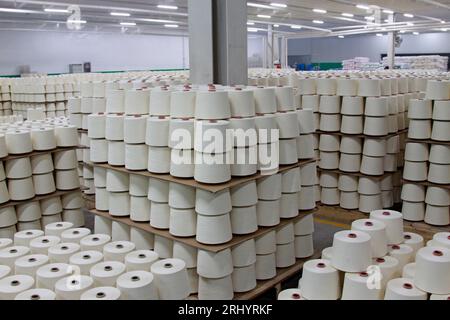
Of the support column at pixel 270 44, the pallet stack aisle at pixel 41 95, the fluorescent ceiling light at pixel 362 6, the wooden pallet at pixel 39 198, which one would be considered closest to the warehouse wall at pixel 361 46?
the support column at pixel 270 44

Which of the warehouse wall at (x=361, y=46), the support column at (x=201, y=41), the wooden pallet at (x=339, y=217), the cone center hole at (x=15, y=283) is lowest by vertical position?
the wooden pallet at (x=339, y=217)

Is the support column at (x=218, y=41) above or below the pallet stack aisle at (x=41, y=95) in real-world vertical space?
above

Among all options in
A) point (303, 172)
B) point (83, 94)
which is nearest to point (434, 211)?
point (303, 172)

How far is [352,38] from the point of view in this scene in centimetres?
4025

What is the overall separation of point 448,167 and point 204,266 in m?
4.26

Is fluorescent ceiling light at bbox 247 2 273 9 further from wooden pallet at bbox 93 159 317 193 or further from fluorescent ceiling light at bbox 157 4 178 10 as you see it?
wooden pallet at bbox 93 159 317 193

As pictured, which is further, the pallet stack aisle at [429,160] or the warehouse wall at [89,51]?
the warehouse wall at [89,51]

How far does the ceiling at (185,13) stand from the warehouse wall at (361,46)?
28.6ft

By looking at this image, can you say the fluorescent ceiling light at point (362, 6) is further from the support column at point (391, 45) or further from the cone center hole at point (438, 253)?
the cone center hole at point (438, 253)

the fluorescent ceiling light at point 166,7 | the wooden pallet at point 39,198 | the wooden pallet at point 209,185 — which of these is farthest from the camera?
the fluorescent ceiling light at point 166,7

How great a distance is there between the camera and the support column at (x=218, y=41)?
264 inches

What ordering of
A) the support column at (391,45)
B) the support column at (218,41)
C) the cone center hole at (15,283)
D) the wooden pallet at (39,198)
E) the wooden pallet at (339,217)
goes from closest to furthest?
the cone center hole at (15,283), the wooden pallet at (39,198), the support column at (218,41), the wooden pallet at (339,217), the support column at (391,45)

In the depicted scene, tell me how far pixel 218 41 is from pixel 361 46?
3588 centimetres

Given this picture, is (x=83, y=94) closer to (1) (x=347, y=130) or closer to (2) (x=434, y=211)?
(1) (x=347, y=130)
